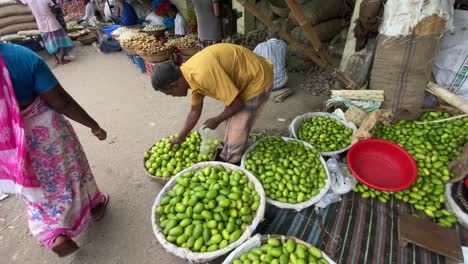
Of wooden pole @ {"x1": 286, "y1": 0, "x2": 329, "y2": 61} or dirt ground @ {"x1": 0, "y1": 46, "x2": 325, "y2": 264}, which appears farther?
wooden pole @ {"x1": 286, "y1": 0, "x2": 329, "y2": 61}

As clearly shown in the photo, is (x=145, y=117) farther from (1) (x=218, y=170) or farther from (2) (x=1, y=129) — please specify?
(2) (x=1, y=129)

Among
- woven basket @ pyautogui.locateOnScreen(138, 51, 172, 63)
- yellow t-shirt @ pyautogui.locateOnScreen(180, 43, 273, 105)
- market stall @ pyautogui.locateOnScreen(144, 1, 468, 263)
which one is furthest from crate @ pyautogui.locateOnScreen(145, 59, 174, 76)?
→ yellow t-shirt @ pyautogui.locateOnScreen(180, 43, 273, 105)

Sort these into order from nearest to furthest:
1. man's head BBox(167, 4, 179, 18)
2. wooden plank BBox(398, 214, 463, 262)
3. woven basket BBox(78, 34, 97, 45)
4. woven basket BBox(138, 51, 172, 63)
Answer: wooden plank BBox(398, 214, 463, 262)
woven basket BBox(138, 51, 172, 63)
man's head BBox(167, 4, 179, 18)
woven basket BBox(78, 34, 97, 45)

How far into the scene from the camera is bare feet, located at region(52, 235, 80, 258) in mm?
2260

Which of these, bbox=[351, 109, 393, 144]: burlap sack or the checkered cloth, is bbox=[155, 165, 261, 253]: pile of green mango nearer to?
bbox=[351, 109, 393, 144]: burlap sack

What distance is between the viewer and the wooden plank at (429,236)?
2104 millimetres

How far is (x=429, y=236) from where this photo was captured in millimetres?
2213

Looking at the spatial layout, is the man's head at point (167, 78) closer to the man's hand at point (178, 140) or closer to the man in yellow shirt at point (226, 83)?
the man in yellow shirt at point (226, 83)

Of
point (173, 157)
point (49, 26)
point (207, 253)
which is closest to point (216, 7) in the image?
point (173, 157)

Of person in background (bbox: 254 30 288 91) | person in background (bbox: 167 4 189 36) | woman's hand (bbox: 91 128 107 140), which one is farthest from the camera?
person in background (bbox: 167 4 189 36)

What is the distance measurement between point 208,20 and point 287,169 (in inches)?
158

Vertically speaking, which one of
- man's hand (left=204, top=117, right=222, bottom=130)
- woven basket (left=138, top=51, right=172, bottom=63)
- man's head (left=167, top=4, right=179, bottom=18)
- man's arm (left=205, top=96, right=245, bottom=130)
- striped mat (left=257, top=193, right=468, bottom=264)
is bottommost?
striped mat (left=257, top=193, right=468, bottom=264)

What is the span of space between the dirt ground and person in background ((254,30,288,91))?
42 centimetres

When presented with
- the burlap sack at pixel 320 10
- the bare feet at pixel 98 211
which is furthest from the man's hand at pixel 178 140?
the burlap sack at pixel 320 10
